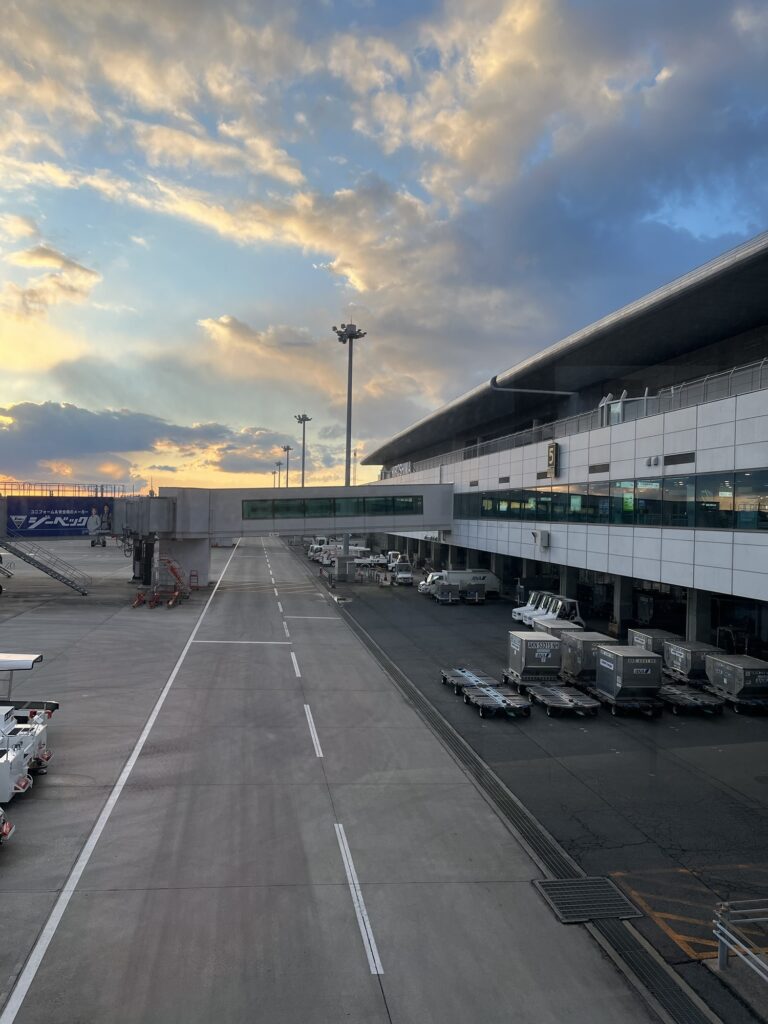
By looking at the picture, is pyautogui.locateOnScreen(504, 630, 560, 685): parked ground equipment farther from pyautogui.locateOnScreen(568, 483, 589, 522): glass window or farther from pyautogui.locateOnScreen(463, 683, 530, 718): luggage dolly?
pyautogui.locateOnScreen(568, 483, 589, 522): glass window

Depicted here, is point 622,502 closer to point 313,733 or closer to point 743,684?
point 743,684

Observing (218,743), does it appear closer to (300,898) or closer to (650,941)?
(300,898)

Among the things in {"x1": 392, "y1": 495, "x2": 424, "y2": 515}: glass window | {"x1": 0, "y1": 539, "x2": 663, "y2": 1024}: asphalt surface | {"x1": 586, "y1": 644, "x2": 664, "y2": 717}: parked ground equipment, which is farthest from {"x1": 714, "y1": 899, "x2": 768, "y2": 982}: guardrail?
{"x1": 392, "y1": 495, "x2": 424, "y2": 515}: glass window

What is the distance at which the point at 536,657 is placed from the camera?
76.9 feet

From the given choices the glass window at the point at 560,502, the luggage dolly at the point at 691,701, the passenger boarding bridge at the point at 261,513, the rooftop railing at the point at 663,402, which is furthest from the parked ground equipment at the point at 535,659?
the passenger boarding bridge at the point at 261,513

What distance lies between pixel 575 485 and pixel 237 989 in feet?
103

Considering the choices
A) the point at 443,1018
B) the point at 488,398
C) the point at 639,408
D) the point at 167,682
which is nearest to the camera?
the point at 443,1018

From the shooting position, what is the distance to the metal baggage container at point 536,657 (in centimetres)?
2334

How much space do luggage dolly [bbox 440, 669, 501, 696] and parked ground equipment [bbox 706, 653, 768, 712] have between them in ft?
25.5

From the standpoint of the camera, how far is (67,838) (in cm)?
1176

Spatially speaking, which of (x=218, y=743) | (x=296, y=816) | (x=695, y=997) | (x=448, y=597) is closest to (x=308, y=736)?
(x=218, y=743)

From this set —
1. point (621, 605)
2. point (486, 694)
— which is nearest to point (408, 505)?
point (621, 605)

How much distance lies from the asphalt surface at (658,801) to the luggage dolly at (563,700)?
33 centimetres

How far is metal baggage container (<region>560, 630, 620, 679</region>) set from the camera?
2384 centimetres
